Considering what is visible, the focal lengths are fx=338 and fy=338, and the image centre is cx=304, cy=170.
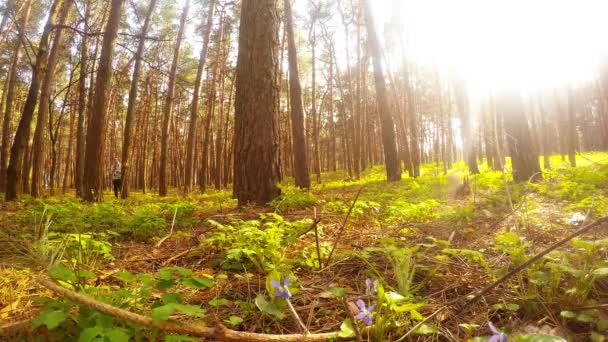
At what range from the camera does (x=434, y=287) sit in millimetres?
1866

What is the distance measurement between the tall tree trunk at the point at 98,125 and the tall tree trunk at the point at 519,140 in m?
8.63

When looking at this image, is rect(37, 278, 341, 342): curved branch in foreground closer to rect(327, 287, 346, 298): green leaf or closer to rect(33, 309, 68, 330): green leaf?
rect(33, 309, 68, 330): green leaf

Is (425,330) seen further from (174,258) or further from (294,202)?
(294,202)

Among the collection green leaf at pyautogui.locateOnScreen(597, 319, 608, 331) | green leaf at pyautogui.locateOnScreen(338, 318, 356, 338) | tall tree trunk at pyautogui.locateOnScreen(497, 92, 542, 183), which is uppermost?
tall tree trunk at pyautogui.locateOnScreen(497, 92, 542, 183)

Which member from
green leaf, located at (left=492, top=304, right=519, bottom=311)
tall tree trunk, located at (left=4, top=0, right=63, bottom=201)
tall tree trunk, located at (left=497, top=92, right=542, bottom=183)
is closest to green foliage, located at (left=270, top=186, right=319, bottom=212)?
green leaf, located at (left=492, top=304, right=519, bottom=311)

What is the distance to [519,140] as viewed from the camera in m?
6.81

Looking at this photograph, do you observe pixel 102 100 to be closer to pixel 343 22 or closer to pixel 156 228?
pixel 156 228

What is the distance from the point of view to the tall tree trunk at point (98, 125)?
24.5ft

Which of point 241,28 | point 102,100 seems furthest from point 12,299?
point 102,100

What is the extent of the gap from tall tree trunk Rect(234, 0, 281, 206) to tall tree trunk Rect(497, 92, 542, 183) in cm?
499

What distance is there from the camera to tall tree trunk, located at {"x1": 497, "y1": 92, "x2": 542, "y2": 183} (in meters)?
6.78

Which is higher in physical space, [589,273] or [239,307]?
[589,273]

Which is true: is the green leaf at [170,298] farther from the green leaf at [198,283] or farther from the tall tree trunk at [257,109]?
the tall tree trunk at [257,109]

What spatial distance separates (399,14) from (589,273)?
14982 millimetres
